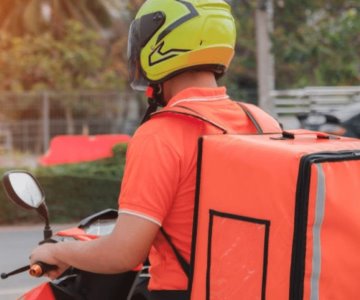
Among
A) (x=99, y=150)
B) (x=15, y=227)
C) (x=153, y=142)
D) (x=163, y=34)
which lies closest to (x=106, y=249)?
(x=153, y=142)

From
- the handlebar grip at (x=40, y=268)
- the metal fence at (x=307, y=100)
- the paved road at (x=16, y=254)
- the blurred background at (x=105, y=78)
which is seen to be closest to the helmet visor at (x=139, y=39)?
the handlebar grip at (x=40, y=268)

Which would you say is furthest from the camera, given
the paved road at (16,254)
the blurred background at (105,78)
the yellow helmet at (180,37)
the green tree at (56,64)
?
the green tree at (56,64)

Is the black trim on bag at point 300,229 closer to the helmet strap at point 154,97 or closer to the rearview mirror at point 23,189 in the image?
the helmet strap at point 154,97

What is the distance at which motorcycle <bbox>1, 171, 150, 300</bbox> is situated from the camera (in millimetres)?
2139

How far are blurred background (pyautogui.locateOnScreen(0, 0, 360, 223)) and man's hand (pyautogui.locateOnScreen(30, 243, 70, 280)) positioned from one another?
7098 mm

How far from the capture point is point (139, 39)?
206cm

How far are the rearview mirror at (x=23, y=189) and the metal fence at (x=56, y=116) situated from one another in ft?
62.1

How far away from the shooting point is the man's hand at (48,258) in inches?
80.9

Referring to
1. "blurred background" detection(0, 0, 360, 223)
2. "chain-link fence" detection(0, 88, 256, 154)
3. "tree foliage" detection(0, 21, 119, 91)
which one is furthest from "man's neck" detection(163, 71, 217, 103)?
"tree foliage" detection(0, 21, 119, 91)

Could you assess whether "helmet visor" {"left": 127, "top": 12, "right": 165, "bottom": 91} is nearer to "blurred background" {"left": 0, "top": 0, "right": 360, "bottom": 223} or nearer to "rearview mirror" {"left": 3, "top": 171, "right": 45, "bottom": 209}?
"rearview mirror" {"left": 3, "top": 171, "right": 45, "bottom": 209}

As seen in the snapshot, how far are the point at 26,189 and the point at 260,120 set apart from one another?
69 cm

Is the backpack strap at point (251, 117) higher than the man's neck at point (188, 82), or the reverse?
the man's neck at point (188, 82)

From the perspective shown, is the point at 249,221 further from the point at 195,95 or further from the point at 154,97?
the point at 154,97

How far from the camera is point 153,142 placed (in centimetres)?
186
